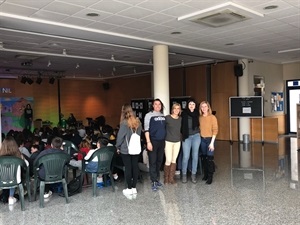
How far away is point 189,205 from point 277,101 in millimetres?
9947

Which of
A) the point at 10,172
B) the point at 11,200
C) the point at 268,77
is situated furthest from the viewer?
the point at 268,77

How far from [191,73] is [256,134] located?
12.7 ft

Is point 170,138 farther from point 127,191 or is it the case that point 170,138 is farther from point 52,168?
point 52,168

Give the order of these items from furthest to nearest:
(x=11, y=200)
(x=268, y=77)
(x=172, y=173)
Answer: (x=268, y=77) → (x=172, y=173) → (x=11, y=200)

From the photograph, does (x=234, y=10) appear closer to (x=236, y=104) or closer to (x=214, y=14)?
(x=214, y=14)

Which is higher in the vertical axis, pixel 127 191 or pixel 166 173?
pixel 166 173

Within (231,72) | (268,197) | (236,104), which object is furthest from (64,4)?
(231,72)

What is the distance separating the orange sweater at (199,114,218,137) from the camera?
5.41m

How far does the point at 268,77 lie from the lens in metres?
12.4

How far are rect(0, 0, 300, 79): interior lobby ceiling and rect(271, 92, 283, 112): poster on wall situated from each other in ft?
9.63

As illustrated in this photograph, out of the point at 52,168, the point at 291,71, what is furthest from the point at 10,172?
the point at 291,71

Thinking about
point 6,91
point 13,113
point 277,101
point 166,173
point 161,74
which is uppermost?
point 6,91

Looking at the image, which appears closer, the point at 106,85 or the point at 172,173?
the point at 172,173

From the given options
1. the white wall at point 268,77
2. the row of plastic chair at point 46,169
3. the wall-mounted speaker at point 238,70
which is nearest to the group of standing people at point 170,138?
the row of plastic chair at point 46,169
